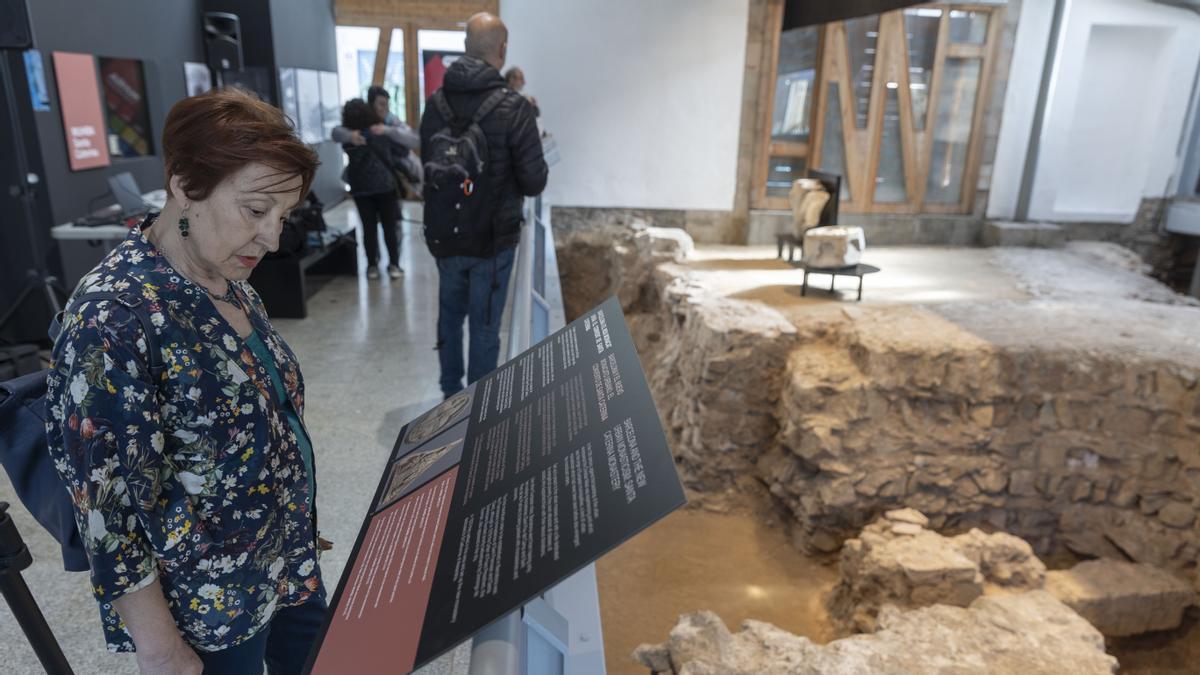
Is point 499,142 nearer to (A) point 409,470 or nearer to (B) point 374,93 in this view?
(A) point 409,470

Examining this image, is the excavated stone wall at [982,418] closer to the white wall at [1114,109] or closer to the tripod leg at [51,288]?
the white wall at [1114,109]

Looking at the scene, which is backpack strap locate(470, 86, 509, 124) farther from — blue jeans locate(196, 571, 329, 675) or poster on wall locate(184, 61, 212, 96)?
poster on wall locate(184, 61, 212, 96)

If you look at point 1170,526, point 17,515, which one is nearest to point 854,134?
point 1170,526

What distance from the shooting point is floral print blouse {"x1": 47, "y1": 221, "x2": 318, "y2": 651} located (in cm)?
117

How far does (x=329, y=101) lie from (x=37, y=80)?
753 centimetres

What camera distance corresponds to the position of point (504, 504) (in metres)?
1.28

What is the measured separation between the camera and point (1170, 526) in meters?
5.75

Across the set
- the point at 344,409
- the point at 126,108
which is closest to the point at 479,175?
the point at 344,409

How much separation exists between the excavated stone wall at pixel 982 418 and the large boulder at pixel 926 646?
183cm

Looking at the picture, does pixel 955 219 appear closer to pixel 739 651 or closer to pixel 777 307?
pixel 777 307

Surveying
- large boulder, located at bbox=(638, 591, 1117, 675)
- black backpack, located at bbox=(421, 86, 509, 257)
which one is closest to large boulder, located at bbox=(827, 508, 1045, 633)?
large boulder, located at bbox=(638, 591, 1117, 675)

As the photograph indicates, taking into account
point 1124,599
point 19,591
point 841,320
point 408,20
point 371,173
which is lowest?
point 1124,599

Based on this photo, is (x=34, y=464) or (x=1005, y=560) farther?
(x=1005, y=560)

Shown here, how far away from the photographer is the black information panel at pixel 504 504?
1.06 meters
